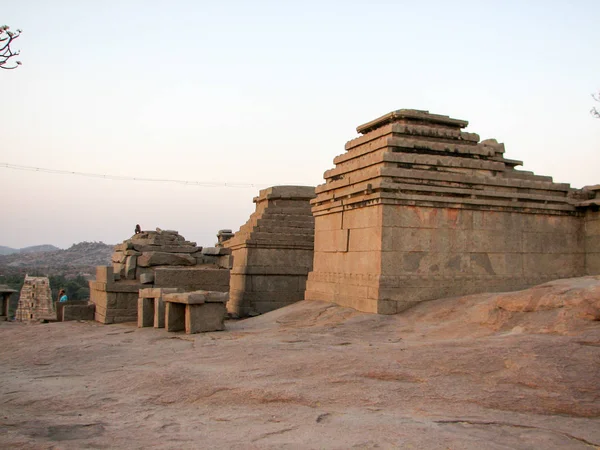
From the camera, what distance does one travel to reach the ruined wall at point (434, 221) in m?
10.6

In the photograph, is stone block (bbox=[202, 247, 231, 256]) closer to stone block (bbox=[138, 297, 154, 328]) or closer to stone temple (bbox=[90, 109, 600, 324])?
stone temple (bbox=[90, 109, 600, 324])

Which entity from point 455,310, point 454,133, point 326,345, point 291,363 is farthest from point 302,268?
point 291,363

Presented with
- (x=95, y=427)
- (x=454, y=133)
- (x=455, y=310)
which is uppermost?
(x=454, y=133)

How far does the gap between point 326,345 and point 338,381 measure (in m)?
2.07

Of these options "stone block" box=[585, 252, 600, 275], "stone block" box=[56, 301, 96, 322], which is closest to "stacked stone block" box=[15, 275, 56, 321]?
"stone block" box=[56, 301, 96, 322]

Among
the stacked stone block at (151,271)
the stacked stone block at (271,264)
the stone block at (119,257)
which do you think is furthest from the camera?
the stacked stone block at (271,264)

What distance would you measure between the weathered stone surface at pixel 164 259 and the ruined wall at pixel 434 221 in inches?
136

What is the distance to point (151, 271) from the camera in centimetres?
1373

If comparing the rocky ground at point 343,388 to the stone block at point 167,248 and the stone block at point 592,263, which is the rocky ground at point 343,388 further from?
the stone block at point 167,248

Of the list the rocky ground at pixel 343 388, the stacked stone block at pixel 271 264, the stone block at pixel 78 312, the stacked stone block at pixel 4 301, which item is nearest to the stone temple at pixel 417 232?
the stone block at pixel 78 312

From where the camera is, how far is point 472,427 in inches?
182

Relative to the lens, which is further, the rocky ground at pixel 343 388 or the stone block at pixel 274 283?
the stone block at pixel 274 283

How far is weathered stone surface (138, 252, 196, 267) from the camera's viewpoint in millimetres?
13688

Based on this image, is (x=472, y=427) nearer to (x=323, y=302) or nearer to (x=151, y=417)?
(x=151, y=417)
